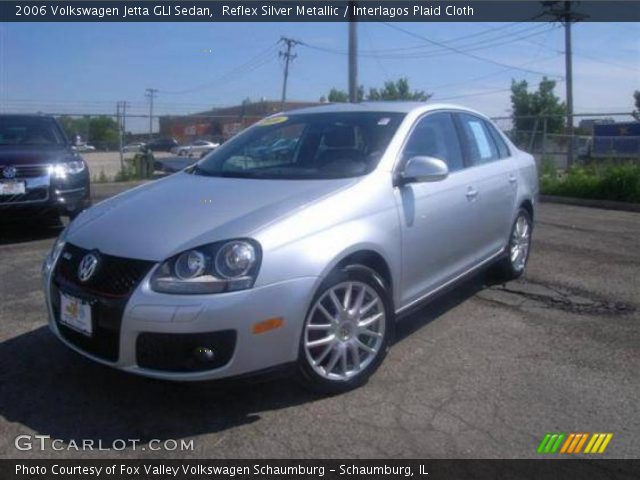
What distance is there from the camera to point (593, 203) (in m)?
11.6

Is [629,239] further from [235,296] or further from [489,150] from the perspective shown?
[235,296]

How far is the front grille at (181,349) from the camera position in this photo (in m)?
2.70

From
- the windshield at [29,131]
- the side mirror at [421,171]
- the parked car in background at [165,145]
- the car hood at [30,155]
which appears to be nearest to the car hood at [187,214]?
the side mirror at [421,171]

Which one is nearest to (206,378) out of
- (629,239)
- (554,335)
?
(554,335)

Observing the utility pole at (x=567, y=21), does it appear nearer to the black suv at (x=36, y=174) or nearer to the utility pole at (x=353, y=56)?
the utility pole at (x=353, y=56)

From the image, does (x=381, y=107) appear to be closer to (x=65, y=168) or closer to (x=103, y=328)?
(x=103, y=328)

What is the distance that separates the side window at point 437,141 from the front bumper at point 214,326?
1437 millimetres

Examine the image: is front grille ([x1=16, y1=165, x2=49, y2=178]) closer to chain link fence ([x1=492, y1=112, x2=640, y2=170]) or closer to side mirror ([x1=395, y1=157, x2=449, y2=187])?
side mirror ([x1=395, y1=157, x2=449, y2=187])

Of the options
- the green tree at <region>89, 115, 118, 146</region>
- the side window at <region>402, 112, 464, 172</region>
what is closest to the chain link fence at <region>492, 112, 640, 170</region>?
the side window at <region>402, 112, 464, 172</region>

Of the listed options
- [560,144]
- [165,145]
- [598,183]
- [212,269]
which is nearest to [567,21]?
[560,144]

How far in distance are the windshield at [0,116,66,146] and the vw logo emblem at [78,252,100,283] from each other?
5.55 metres

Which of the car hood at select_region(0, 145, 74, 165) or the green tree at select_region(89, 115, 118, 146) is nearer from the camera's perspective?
the car hood at select_region(0, 145, 74, 165)

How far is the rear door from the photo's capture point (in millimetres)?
4500
